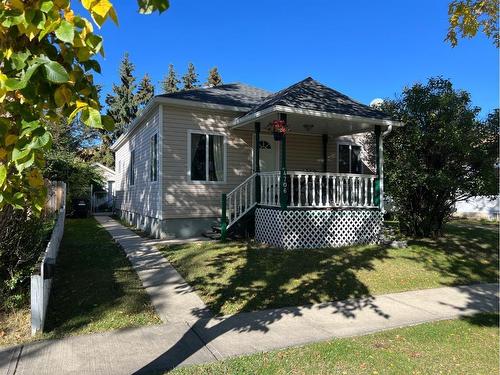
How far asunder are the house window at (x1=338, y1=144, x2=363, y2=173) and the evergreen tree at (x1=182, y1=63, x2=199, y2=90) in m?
39.0

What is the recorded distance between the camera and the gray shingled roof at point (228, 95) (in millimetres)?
12359

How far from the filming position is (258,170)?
458 inches

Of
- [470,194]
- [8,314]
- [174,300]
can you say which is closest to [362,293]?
[174,300]

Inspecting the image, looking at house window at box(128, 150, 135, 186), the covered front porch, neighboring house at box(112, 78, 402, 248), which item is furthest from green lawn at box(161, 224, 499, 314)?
house window at box(128, 150, 135, 186)

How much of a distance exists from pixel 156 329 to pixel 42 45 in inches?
152

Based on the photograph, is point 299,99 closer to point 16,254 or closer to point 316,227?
point 316,227

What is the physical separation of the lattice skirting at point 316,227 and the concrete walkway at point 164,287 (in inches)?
113

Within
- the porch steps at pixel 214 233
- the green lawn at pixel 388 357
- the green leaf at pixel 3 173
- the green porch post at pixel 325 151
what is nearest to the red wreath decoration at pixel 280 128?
the porch steps at pixel 214 233

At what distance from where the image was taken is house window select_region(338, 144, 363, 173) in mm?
15094

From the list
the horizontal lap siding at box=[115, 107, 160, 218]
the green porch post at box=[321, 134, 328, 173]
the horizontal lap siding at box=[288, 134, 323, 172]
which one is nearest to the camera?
the horizontal lap siding at box=[115, 107, 160, 218]

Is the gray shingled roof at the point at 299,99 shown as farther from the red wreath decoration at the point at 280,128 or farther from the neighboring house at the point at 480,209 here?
the neighboring house at the point at 480,209

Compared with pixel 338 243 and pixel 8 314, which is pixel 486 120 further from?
pixel 8 314

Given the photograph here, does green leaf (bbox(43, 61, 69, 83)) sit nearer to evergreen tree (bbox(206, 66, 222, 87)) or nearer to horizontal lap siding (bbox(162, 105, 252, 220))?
horizontal lap siding (bbox(162, 105, 252, 220))

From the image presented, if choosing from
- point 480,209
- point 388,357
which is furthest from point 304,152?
point 480,209
